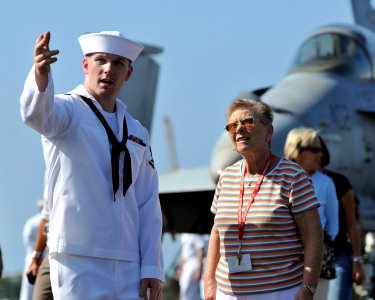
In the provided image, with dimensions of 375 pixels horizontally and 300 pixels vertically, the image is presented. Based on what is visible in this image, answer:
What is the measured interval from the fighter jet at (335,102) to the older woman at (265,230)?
7.05 m

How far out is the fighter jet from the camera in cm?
1344

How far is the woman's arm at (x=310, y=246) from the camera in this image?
5293 mm

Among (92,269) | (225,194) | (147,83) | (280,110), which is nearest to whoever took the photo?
(92,269)

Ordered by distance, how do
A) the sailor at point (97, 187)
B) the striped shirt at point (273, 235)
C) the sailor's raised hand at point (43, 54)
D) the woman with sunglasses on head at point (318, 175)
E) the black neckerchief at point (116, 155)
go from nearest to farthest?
1. the sailor's raised hand at point (43, 54)
2. the sailor at point (97, 187)
3. the black neckerchief at point (116, 155)
4. the striped shirt at point (273, 235)
5. the woman with sunglasses on head at point (318, 175)

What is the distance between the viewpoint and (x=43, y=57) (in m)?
4.49

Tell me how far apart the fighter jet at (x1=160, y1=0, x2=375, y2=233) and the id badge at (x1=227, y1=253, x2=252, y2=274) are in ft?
23.6

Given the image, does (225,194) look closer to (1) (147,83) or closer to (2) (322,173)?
(2) (322,173)

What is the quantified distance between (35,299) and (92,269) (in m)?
2.36

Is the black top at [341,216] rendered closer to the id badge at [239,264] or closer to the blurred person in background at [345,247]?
the blurred person in background at [345,247]

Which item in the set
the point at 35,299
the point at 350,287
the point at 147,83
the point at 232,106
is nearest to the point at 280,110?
the point at 147,83

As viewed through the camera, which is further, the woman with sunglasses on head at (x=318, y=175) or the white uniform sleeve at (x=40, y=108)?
the woman with sunglasses on head at (x=318, y=175)

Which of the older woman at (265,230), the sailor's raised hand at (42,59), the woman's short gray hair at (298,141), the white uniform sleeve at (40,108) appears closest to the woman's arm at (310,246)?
the older woman at (265,230)

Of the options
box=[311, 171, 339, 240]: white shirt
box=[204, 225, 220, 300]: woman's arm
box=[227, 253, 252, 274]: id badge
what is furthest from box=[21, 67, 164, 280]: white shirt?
box=[311, 171, 339, 240]: white shirt

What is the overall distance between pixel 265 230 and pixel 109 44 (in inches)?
50.8
